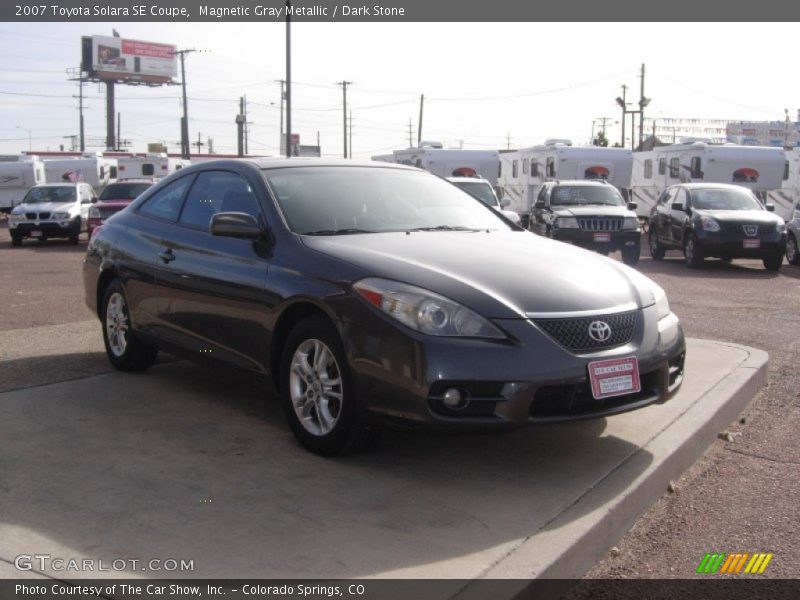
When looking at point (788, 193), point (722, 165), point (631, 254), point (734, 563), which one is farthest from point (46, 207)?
point (734, 563)

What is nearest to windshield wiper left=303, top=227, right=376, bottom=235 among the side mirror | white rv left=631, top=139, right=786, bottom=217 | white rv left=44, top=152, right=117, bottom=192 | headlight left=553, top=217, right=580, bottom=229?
the side mirror

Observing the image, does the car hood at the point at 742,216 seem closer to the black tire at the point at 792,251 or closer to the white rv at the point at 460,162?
the black tire at the point at 792,251

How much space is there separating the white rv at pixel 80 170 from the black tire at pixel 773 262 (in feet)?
88.7

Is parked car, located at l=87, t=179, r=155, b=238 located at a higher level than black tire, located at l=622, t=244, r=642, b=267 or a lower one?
higher

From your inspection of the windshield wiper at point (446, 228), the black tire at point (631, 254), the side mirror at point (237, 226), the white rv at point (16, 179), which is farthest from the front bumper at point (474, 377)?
the white rv at point (16, 179)

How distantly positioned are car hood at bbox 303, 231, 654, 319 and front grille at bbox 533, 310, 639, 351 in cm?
5

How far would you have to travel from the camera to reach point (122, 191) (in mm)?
24656

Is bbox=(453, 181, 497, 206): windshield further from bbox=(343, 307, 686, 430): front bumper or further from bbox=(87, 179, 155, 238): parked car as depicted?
bbox=(343, 307, 686, 430): front bumper

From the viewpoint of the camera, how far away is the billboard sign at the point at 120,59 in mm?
95500

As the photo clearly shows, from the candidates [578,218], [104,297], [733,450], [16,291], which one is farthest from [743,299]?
[16,291]

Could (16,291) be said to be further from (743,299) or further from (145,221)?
(743,299)

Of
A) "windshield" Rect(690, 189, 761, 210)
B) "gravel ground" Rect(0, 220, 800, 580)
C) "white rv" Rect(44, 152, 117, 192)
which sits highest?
"white rv" Rect(44, 152, 117, 192)

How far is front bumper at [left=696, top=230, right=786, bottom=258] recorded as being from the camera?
675 inches

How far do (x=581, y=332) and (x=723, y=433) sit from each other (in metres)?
1.74
